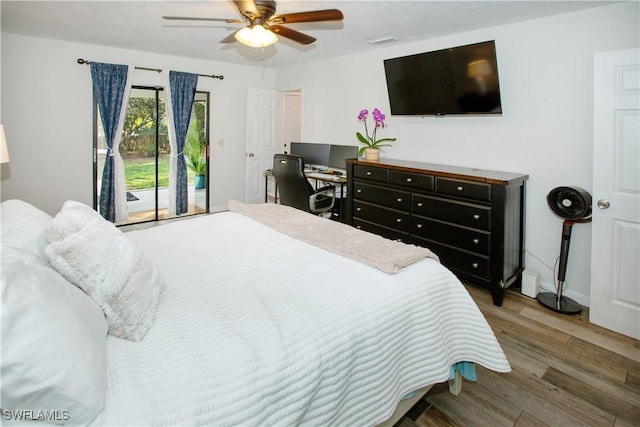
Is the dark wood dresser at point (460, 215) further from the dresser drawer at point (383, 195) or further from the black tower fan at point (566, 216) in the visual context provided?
the black tower fan at point (566, 216)

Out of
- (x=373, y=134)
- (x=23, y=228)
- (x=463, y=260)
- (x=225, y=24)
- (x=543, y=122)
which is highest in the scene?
(x=225, y=24)

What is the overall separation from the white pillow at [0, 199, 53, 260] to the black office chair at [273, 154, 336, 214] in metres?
2.70

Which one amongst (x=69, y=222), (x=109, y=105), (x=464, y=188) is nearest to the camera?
(x=69, y=222)

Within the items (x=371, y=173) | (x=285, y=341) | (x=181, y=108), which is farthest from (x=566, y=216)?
(x=181, y=108)

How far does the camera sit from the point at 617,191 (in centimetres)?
260

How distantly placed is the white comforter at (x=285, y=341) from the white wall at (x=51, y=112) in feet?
11.3

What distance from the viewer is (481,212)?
10.0 ft

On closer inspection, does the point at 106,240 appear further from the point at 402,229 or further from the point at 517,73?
the point at 517,73

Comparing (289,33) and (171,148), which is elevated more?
(289,33)

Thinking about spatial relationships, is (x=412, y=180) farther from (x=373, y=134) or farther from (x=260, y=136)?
(x=260, y=136)

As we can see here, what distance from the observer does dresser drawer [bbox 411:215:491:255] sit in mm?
3086

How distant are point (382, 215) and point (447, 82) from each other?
144cm


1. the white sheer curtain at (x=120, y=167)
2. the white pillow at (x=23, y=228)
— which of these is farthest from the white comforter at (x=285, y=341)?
the white sheer curtain at (x=120, y=167)

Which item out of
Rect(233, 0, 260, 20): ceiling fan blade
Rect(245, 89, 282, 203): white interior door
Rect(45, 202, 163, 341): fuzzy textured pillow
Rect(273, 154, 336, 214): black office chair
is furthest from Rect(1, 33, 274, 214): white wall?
Rect(45, 202, 163, 341): fuzzy textured pillow
